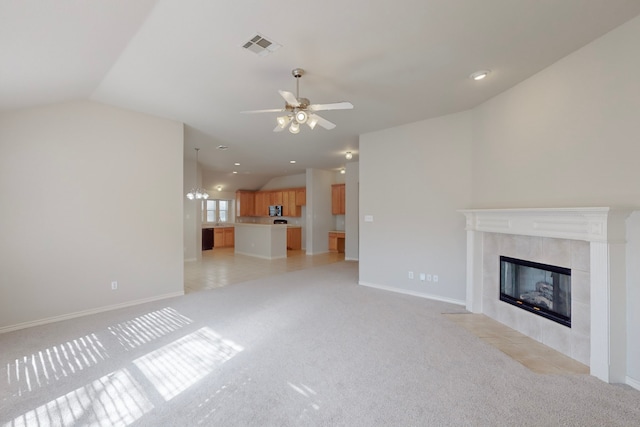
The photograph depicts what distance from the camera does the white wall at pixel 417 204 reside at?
4.08 meters

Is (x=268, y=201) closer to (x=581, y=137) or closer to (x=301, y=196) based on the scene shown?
(x=301, y=196)

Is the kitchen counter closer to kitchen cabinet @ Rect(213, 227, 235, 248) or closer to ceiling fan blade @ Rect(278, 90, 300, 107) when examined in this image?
kitchen cabinet @ Rect(213, 227, 235, 248)

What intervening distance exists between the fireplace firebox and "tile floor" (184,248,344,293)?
4371 mm

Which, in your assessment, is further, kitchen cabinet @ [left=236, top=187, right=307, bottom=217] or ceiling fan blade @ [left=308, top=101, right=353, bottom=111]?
kitchen cabinet @ [left=236, top=187, right=307, bottom=217]

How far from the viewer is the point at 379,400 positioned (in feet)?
6.31

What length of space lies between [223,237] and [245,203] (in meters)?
1.73

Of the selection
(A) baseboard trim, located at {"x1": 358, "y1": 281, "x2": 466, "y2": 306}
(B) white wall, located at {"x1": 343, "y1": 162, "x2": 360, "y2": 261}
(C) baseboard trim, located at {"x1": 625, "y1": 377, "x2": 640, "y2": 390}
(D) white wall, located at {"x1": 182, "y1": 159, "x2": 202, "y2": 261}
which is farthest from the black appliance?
(C) baseboard trim, located at {"x1": 625, "y1": 377, "x2": 640, "y2": 390}

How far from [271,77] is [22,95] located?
267 cm

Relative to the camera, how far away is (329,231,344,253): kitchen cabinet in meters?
9.44

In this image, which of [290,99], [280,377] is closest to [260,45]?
[290,99]

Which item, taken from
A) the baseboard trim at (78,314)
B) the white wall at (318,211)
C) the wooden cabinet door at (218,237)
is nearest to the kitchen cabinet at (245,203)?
the wooden cabinet door at (218,237)

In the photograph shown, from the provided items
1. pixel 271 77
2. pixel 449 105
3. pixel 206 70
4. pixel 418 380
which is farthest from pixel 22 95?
pixel 449 105

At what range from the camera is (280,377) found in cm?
218

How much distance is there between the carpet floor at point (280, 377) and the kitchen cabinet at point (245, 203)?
27.0 feet
